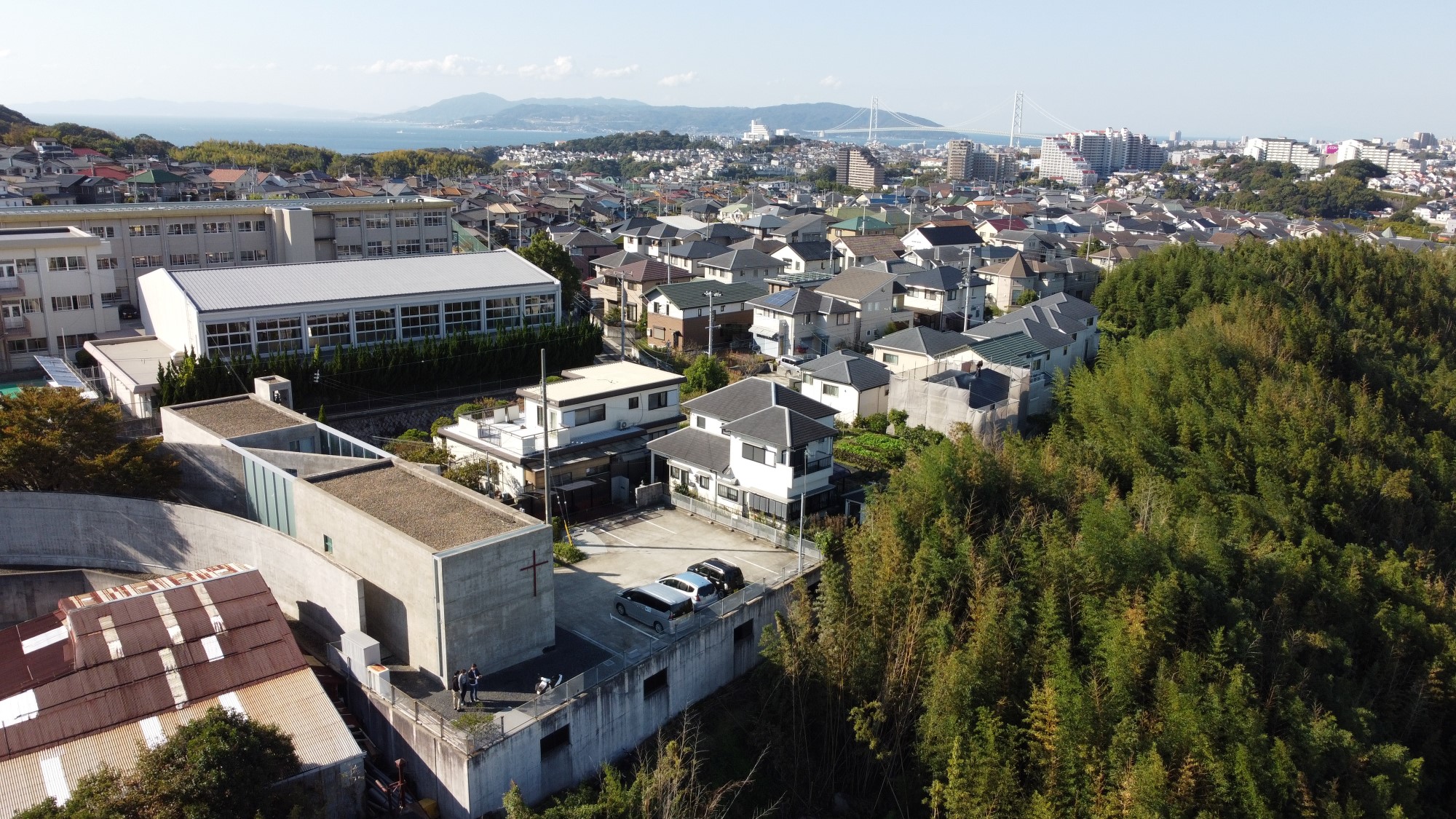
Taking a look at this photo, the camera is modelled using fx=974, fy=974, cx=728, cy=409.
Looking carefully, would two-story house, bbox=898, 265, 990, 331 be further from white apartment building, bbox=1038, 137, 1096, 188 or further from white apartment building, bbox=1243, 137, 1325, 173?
white apartment building, bbox=1243, 137, 1325, 173

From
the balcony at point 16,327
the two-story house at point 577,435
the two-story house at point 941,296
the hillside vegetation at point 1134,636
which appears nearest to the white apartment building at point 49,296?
the balcony at point 16,327

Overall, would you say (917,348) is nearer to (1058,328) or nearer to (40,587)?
(1058,328)

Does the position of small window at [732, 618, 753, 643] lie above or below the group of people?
below

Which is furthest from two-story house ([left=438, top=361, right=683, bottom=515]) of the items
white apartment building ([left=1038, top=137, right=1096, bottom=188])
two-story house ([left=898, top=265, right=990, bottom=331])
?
white apartment building ([left=1038, top=137, right=1096, bottom=188])

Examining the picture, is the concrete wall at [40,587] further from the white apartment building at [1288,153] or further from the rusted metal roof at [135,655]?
the white apartment building at [1288,153]

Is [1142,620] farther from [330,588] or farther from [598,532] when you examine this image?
[330,588]
